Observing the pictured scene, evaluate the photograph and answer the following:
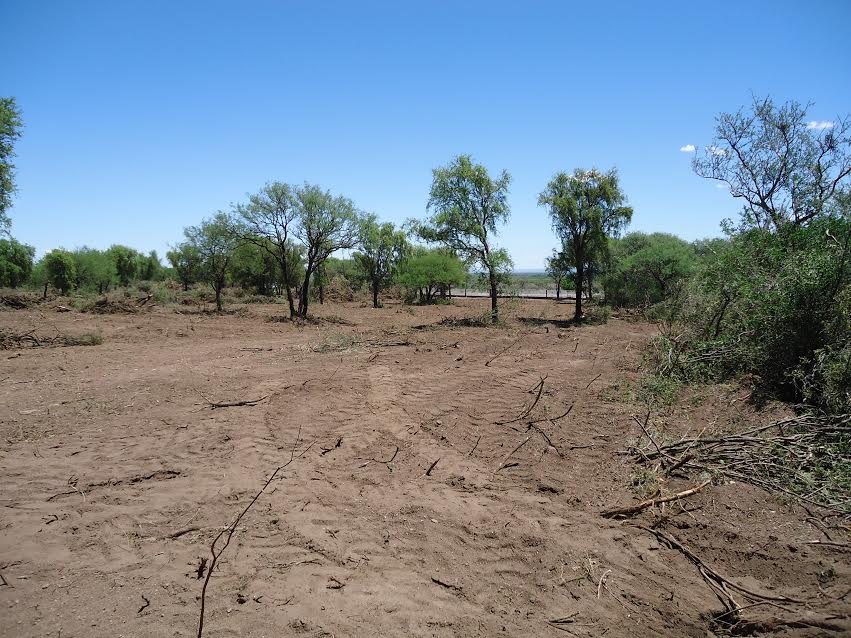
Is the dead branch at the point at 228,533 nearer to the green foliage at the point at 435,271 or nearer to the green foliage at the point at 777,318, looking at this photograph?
the green foliage at the point at 777,318

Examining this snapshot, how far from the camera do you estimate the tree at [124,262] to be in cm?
5150

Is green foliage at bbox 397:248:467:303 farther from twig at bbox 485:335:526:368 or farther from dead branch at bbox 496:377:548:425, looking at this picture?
dead branch at bbox 496:377:548:425

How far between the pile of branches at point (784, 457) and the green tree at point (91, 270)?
148ft

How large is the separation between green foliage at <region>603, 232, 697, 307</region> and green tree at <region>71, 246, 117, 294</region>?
41.0m

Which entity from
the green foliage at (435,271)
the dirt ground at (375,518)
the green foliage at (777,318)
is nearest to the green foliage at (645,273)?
the green foliage at (435,271)

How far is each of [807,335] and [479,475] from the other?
6007mm

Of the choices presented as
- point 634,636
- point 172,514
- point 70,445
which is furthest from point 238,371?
point 634,636

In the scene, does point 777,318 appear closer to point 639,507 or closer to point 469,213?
point 639,507

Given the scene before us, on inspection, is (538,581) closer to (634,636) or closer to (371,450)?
(634,636)

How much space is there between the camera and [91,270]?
4094 cm

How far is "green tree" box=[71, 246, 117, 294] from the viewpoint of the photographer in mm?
40406

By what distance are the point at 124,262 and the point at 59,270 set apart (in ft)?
49.9

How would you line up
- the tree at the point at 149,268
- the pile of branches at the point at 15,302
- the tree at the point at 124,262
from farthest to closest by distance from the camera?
the tree at the point at 149,268, the tree at the point at 124,262, the pile of branches at the point at 15,302

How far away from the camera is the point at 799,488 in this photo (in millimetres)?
4793
